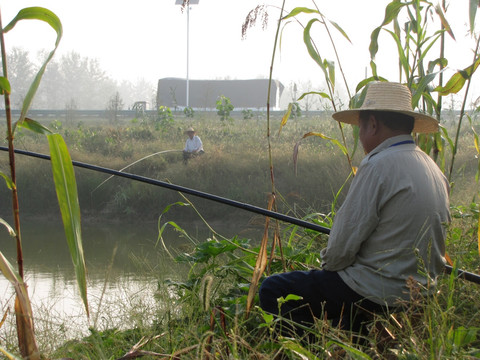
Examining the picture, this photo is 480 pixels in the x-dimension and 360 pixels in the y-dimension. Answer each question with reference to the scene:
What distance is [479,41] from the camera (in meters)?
2.45

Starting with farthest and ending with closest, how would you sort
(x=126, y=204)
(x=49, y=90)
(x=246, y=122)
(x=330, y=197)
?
(x=49, y=90), (x=246, y=122), (x=126, y=204), (x=330, y=197)

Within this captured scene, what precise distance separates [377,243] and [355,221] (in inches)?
3.9

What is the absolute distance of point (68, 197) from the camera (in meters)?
1.34

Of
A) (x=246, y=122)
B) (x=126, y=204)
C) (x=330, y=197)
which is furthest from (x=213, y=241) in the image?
(x=246, y=122)

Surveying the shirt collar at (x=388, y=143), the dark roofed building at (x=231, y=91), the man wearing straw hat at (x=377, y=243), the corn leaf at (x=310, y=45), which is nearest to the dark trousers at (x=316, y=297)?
the man wearing straw hat at (x=377, y=243)

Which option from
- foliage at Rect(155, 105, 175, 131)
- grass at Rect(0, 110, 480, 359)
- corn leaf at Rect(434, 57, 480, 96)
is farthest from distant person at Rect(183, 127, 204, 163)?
corn leaf at Rect(434, 57, 480, 96)

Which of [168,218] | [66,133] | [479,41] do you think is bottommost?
[168,218]

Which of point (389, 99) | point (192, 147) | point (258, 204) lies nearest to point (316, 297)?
point (389, 99)

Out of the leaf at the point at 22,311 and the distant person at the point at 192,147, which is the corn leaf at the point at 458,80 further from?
the distant person at the point at 192,147

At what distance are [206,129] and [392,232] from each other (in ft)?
45.0

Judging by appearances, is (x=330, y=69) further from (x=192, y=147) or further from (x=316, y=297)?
A: (x=192, y=147)

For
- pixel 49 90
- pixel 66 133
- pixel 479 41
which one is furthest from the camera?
pixel 49 90

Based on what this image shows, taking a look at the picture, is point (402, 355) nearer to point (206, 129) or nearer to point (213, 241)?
point (213, 241)

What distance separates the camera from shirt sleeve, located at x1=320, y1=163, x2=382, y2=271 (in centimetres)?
186
